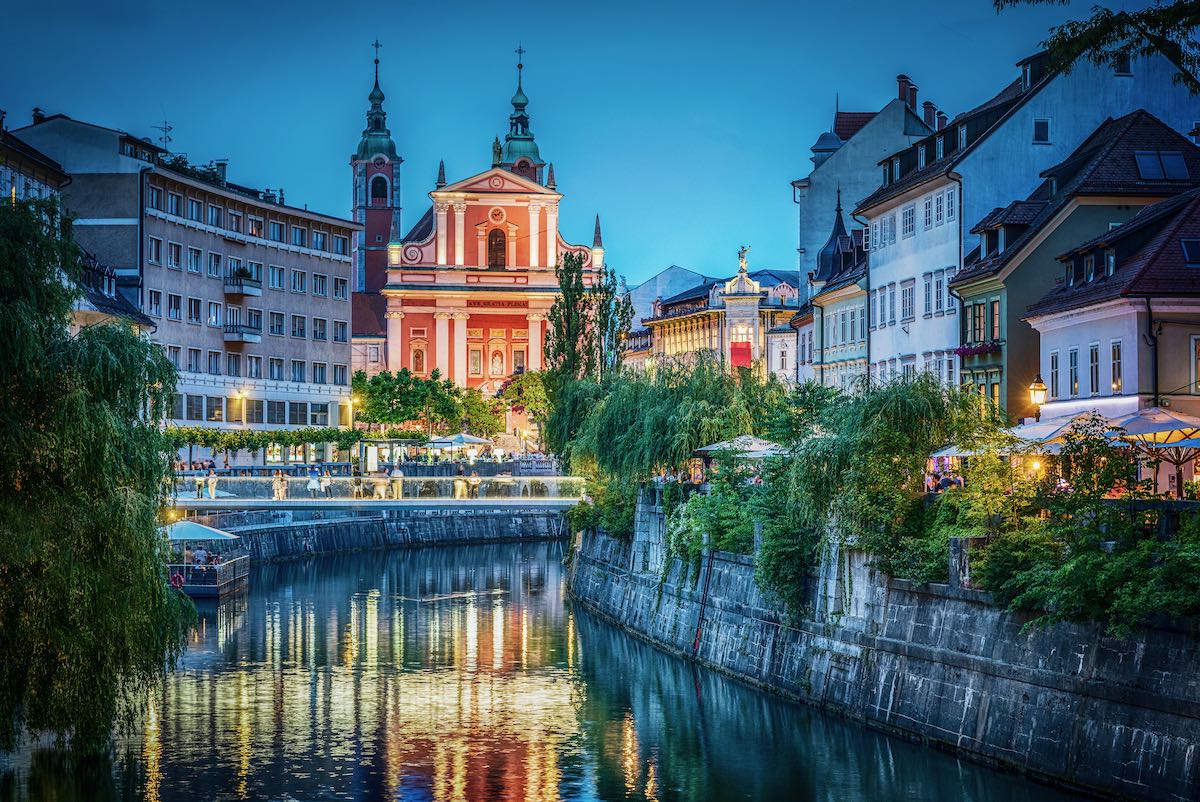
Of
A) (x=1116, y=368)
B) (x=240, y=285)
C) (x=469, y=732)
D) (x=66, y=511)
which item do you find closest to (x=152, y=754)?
(x=469, y=732)

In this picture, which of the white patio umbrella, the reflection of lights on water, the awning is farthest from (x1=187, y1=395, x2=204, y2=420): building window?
the white patio umbrella

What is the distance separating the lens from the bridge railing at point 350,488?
6981 centimetres

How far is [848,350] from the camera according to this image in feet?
252

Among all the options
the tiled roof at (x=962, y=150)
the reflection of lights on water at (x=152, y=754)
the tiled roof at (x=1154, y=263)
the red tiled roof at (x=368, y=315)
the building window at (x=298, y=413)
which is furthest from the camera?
the red tiled roof at (x=368, y=315)

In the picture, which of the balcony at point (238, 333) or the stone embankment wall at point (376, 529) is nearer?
the stone embankment wall at point (376, 529)

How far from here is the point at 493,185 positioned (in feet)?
478

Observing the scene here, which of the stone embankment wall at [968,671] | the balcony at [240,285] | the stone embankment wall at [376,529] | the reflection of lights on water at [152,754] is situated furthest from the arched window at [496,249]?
the reflection of lights on water at [152,754]

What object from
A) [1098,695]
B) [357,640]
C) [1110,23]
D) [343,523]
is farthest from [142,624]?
[343,523]

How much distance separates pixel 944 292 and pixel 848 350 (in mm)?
12892

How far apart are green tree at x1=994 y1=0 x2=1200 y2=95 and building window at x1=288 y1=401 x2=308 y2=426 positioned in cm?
8845

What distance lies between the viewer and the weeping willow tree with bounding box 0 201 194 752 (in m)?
31.1

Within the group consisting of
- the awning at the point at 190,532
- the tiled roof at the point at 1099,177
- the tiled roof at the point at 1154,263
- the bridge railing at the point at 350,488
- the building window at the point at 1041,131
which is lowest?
the awning at the point at 190,532

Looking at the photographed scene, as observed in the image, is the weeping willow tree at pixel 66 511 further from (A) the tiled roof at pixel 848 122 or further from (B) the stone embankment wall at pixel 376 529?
(A) the tiled roof at pixel 848 122

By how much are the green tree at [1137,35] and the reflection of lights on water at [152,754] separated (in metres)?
20.7
